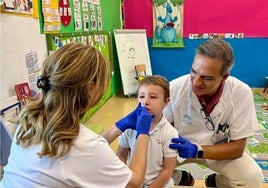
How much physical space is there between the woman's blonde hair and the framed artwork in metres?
0.84

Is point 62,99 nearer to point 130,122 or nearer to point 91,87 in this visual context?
point 91,87

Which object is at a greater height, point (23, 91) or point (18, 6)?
point (18, 6)

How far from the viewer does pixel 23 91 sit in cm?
169

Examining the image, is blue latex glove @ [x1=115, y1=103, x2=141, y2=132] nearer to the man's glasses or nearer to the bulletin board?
the man's glasses

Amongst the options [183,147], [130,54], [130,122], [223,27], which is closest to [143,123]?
[130,122]

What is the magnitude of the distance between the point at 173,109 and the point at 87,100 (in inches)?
32.0

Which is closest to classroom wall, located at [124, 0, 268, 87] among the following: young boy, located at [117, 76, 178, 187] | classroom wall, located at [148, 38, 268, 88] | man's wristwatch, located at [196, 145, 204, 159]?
classroom wall, located at [148, 38, 268, 88]

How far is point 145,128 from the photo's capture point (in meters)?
1.14

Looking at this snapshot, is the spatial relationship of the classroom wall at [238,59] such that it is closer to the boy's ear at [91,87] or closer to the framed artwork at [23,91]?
the framed artwork at [23,91]

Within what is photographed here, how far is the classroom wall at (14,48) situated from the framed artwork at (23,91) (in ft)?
0.08

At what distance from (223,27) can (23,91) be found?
3877 mm

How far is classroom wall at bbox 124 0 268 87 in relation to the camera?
4578 millimetres

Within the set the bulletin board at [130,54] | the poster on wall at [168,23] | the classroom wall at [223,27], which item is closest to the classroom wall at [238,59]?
the classroom wall at [223,27]

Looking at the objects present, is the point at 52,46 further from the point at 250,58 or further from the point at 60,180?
the point at 250,58
